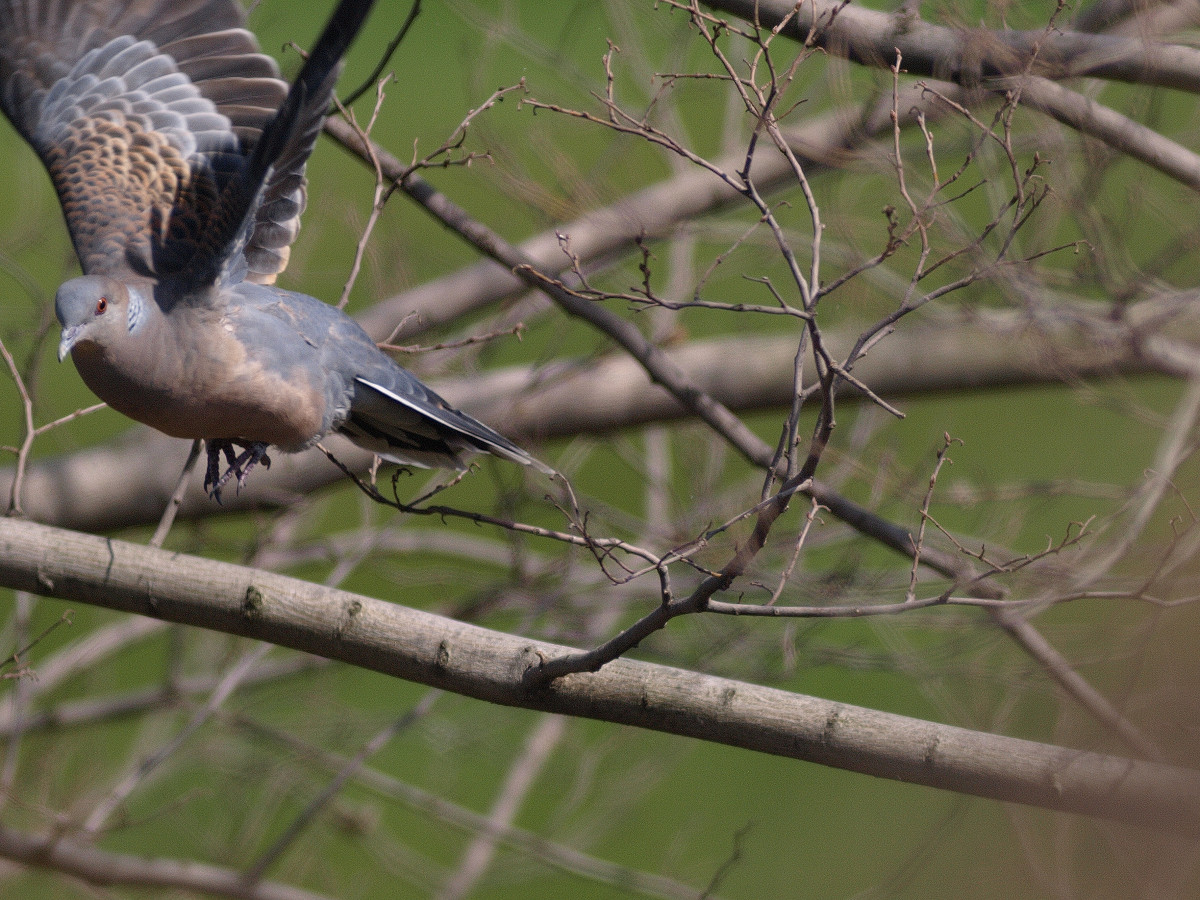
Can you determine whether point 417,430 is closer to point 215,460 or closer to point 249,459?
point 249,459

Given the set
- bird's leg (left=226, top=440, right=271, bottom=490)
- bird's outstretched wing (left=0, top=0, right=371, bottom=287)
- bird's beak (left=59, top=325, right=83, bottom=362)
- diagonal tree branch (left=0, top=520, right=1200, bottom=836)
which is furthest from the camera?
bird's leg (left=226, top=440, right=271, bottom=490)

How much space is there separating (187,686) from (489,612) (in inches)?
31.9

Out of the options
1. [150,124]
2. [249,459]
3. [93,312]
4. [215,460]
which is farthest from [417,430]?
[150,124]

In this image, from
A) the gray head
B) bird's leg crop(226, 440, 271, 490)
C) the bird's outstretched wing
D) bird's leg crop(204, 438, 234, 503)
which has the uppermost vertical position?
the bird's outstretched wing

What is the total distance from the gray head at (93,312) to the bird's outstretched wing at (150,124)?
0.12 m

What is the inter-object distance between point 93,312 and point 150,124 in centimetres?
52

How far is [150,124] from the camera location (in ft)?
6.13

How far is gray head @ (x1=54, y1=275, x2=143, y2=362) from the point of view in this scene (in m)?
1.47

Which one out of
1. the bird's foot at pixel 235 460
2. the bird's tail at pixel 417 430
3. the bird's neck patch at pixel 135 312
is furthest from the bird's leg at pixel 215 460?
the bird's neck patch at pixel 135 312

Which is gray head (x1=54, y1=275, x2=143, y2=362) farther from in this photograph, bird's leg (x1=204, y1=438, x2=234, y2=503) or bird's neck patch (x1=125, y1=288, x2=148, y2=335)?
bird's leg (x1=204, y1=438, x2=234, y2=503)

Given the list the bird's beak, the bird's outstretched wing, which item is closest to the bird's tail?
the bird's outstretched wing

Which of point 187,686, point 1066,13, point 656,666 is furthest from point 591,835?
point 1066,13

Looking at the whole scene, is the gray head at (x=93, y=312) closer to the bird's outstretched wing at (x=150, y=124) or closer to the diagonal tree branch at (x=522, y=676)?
the bird's outstretched wing at (x=150, y=124)

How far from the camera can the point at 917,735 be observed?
1259 mm
